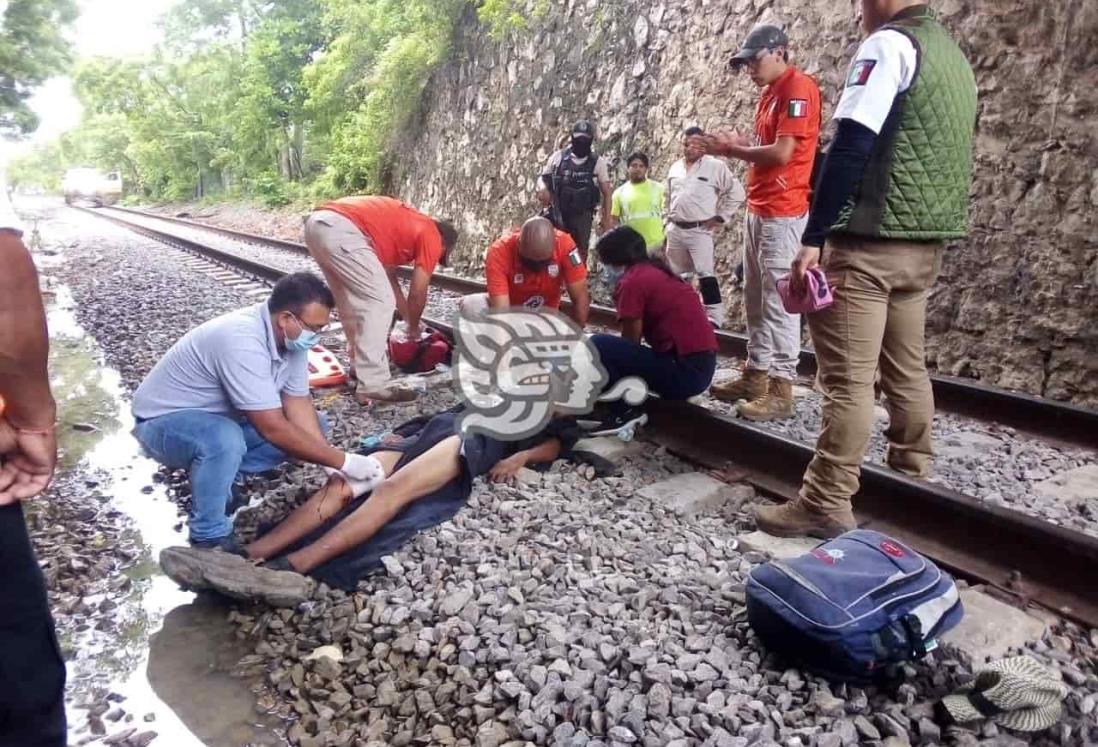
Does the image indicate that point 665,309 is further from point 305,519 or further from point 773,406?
point 305,519

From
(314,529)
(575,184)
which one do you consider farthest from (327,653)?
(575,184)

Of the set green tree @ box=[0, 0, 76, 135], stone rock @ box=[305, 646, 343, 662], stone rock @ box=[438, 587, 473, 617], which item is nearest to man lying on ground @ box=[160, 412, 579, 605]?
stone rock @ box=[305, 646, 343, 662]

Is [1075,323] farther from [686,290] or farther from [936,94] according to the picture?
[936,94]

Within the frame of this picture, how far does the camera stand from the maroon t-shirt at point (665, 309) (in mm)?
4285

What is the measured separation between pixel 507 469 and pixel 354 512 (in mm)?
765

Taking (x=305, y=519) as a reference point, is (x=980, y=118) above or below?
above

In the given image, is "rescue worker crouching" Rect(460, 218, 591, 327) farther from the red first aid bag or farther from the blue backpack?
the blue backpack

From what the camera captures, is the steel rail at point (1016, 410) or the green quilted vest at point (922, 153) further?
the steel rail at point (1016, 410)

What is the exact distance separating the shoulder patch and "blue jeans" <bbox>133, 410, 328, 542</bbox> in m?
2.81

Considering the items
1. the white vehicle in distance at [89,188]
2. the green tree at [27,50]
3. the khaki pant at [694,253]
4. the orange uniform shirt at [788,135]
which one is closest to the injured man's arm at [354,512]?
the orange uniform shirt at [788,135]

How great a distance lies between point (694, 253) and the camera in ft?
21.8

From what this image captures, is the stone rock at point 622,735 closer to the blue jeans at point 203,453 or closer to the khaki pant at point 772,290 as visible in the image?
the blue jeans at point 203,453

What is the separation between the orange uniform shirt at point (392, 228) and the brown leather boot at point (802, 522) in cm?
302

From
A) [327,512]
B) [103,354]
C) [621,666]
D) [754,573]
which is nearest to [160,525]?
[327,512]
